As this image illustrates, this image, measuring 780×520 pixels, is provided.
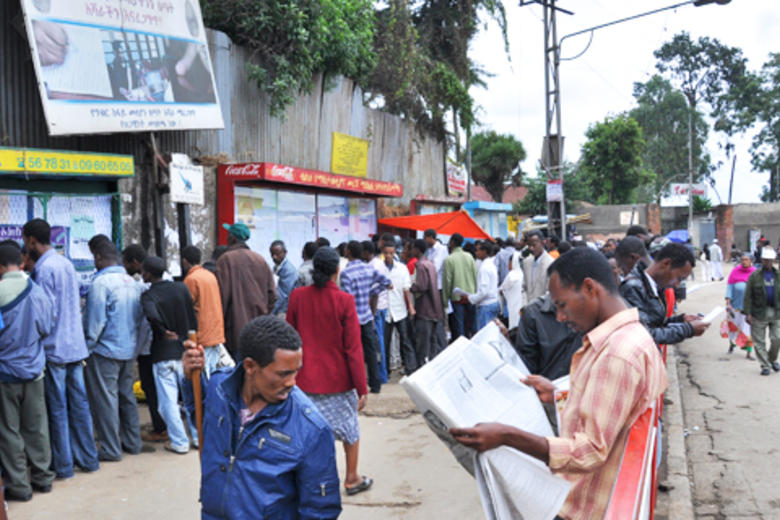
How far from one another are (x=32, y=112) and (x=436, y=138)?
11612 mm

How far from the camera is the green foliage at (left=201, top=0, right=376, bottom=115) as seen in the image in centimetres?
1052

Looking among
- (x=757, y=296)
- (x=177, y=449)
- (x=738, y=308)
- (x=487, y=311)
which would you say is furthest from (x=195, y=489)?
(x=738, y=308)

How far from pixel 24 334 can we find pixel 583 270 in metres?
4.33

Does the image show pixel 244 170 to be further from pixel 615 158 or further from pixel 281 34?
pixel 615 158

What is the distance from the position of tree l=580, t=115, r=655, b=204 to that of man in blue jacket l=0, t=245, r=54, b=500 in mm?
39605

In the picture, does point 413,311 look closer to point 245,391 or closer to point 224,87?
point 224,87

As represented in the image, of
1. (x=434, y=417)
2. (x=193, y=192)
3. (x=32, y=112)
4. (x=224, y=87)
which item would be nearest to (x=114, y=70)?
(x=32, y=112)

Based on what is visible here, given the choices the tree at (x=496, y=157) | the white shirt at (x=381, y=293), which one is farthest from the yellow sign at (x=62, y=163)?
the tree at (x=496, y=157)

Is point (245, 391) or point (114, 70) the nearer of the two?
point (245, 391)

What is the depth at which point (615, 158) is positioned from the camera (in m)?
42.0

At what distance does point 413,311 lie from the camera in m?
9.24

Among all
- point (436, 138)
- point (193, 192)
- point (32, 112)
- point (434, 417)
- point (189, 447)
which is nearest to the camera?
point (434, 417)

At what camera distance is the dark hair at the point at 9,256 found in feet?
16.3

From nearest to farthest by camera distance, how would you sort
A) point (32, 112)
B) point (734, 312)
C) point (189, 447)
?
point (189, 447), point (32, 112), point (734, 312)
